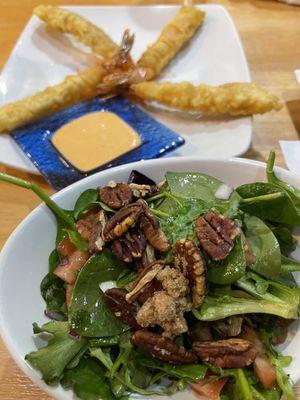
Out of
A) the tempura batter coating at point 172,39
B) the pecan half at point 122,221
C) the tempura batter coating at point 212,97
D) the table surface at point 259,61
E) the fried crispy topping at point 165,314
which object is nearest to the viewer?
the fried crispy topping at point 165,314

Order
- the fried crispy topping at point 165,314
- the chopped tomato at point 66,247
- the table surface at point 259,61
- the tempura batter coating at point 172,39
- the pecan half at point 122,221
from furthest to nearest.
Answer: the tempura batter coating at point 172,39
the table surface at point 259,61
the chopped tomato at point 66,247
the pecan half at point 122,221
the fried crispy topping at point 165,314

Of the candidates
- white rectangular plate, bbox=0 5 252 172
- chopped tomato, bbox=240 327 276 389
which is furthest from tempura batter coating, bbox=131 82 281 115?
chopped tomato, bbox=240 327 276 389

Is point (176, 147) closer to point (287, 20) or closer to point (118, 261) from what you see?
point (118, 261)

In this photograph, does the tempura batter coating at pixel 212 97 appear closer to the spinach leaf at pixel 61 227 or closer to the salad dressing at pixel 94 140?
the salad dressing at pixel 94 140

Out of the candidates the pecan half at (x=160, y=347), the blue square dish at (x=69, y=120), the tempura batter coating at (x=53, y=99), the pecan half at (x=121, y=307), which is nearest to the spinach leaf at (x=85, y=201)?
the pecan half at (x=121, y=307)

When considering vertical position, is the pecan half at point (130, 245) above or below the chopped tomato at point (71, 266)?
above
